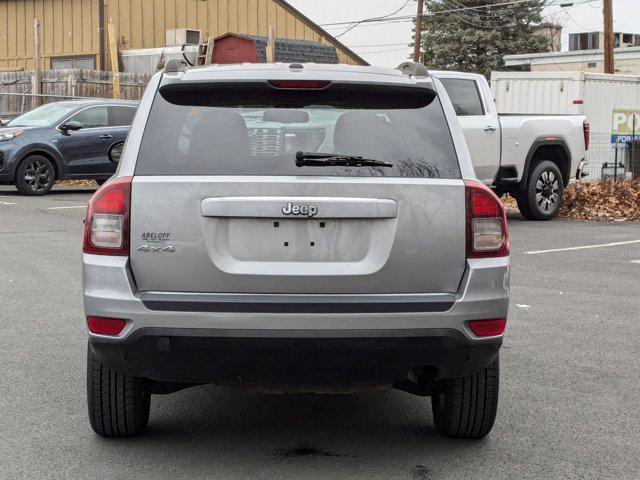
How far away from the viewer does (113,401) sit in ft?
15.3

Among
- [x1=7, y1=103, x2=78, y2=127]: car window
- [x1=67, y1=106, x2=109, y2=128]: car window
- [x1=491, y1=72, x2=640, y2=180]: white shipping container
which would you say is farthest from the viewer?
[x1=491, y1=72, x2=640, y2=180]: white shipping container

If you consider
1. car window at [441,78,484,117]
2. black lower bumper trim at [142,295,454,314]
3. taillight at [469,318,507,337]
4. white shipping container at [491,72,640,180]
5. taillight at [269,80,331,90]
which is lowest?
taillight at [469,318,507,337]

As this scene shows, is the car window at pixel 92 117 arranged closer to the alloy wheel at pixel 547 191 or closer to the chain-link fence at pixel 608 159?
the alloy wheel at pixel 547 191

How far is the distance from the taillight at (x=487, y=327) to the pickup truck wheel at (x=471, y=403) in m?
0.37

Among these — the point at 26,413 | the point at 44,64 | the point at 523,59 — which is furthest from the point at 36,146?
the point at 523,59

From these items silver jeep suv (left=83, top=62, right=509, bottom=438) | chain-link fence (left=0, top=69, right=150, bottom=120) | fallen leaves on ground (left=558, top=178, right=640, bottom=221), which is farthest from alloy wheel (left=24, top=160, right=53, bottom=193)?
silver jeep suv (left=83, top=62, right=509, bottom=438)

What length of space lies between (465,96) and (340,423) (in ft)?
34.3

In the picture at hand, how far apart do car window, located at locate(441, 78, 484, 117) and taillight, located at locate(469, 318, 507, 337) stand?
10866mm

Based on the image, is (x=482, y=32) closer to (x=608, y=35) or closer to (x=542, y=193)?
(x=608, y=35)

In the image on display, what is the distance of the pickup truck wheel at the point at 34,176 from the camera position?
18.5 metres

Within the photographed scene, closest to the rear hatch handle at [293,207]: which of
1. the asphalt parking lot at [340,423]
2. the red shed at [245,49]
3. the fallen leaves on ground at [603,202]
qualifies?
the asphalt parking lot at [340,423]

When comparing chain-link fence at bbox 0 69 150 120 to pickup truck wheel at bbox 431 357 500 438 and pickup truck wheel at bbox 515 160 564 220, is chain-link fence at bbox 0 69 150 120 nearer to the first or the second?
pickup truck wheel at bbox 515 160 564 220

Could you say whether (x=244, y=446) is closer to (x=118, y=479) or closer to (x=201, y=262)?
(x=118, y=479)

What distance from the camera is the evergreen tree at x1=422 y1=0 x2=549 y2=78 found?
54312 mm
